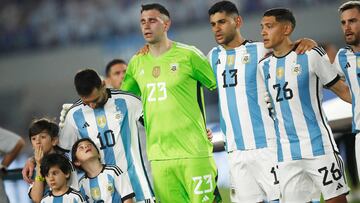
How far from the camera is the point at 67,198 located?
24.5ft

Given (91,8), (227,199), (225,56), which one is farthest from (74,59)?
(225,56)

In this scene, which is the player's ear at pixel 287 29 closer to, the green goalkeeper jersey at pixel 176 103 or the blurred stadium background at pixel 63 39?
the green goalkeeper jersey at pixel 176 103

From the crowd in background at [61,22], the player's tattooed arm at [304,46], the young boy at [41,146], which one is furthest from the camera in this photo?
the crowd in background at [61,22]

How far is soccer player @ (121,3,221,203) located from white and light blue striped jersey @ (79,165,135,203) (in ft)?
0.80

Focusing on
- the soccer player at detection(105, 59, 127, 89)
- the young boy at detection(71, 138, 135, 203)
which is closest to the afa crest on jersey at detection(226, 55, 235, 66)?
the young boy at detection(71, 138, 135, 203)

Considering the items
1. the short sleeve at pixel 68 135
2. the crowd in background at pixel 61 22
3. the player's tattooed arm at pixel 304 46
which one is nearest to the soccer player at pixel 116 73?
the short sleeve at pixel 68 135

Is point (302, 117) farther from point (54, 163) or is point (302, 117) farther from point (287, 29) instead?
point (54, 163)

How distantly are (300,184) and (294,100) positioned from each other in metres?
0.62

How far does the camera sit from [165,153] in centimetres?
748

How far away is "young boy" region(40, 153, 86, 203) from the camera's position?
24.5 ft

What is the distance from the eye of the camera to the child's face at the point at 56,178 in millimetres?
7469

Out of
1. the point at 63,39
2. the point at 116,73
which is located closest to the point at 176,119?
the point at 116,73

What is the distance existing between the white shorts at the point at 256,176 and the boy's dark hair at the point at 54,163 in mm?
1320

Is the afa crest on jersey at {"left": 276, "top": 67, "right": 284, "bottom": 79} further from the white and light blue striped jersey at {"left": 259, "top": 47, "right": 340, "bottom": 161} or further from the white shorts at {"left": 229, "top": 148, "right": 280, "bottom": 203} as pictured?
the white shorts at {"left": 229, "top": 148, "right": 280, "bottom": 203}
